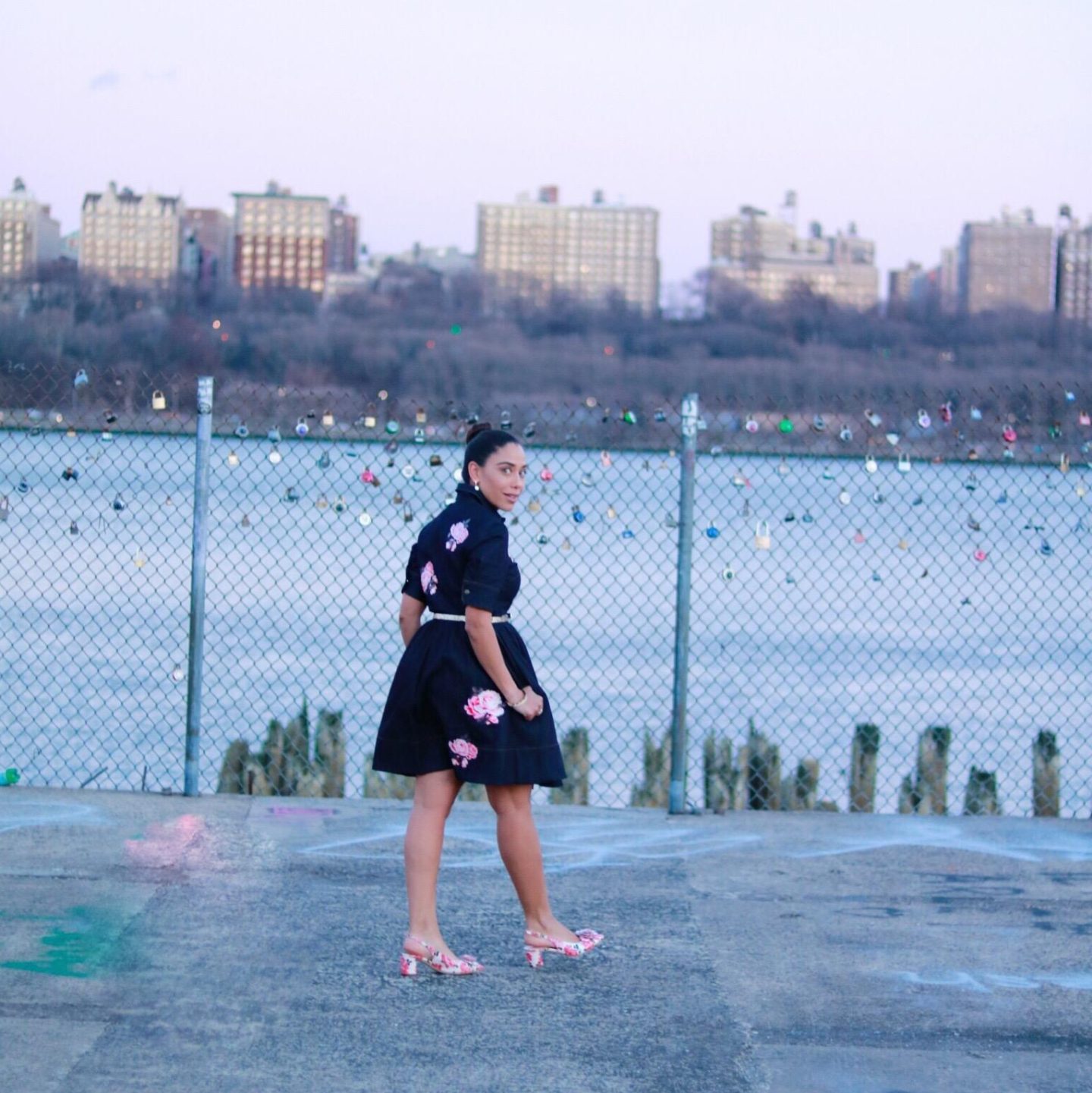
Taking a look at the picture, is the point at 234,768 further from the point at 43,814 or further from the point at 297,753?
the point at 43,814

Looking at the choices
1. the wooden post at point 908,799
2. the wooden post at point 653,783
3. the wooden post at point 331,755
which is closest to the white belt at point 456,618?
the wooden post at point 331,755

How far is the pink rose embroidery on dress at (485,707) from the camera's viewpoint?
455cm

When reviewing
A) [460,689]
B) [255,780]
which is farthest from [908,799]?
[460,689]

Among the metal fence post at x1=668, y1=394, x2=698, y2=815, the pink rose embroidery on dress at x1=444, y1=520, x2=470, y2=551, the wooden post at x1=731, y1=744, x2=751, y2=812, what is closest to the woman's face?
the pink rose embroidery on dress at x1=444, y1=520, x2=470, y2=551

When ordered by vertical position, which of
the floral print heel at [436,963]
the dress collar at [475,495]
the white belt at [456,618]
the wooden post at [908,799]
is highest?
the dress collar at [475,495]

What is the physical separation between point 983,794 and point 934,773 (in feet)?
2.82

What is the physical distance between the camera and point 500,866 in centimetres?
582

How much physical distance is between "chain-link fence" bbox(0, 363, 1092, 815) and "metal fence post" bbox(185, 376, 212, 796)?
0.23m

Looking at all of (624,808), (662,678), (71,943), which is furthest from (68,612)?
(71,943)

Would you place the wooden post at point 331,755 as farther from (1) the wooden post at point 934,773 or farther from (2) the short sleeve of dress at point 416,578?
(2) the short sleeve of dress at point 416,578

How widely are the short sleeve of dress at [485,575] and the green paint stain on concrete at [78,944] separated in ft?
4.88

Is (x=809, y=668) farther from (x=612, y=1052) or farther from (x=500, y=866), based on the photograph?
(x=612, y=1052)

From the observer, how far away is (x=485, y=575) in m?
4.44

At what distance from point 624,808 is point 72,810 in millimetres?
2263
